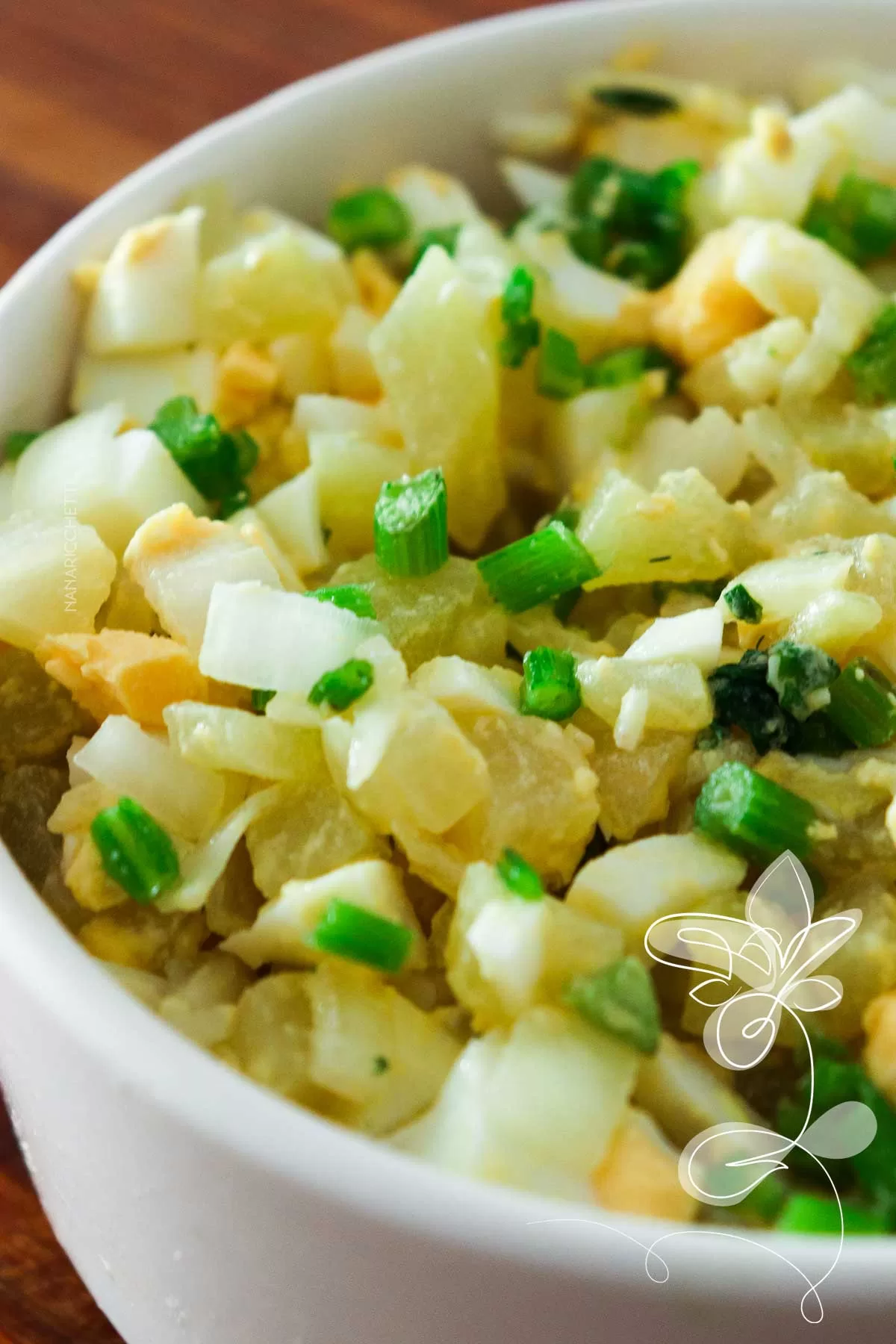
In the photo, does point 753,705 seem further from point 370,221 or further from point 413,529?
point 370,221

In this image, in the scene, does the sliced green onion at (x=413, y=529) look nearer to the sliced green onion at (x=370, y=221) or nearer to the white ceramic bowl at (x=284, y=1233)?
the white ceramic bowl at (x=284, y=1233)

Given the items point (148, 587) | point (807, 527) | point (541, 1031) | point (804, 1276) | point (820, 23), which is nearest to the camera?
point (804, 1276)

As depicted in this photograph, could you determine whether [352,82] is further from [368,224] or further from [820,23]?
[820,23]

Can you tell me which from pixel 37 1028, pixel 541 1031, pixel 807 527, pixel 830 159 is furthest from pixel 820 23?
pixel 37 1028

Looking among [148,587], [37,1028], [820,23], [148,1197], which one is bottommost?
[148,1197]

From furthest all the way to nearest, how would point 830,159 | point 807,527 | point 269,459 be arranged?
point 830,159 < point 269,459 < point 807,527
